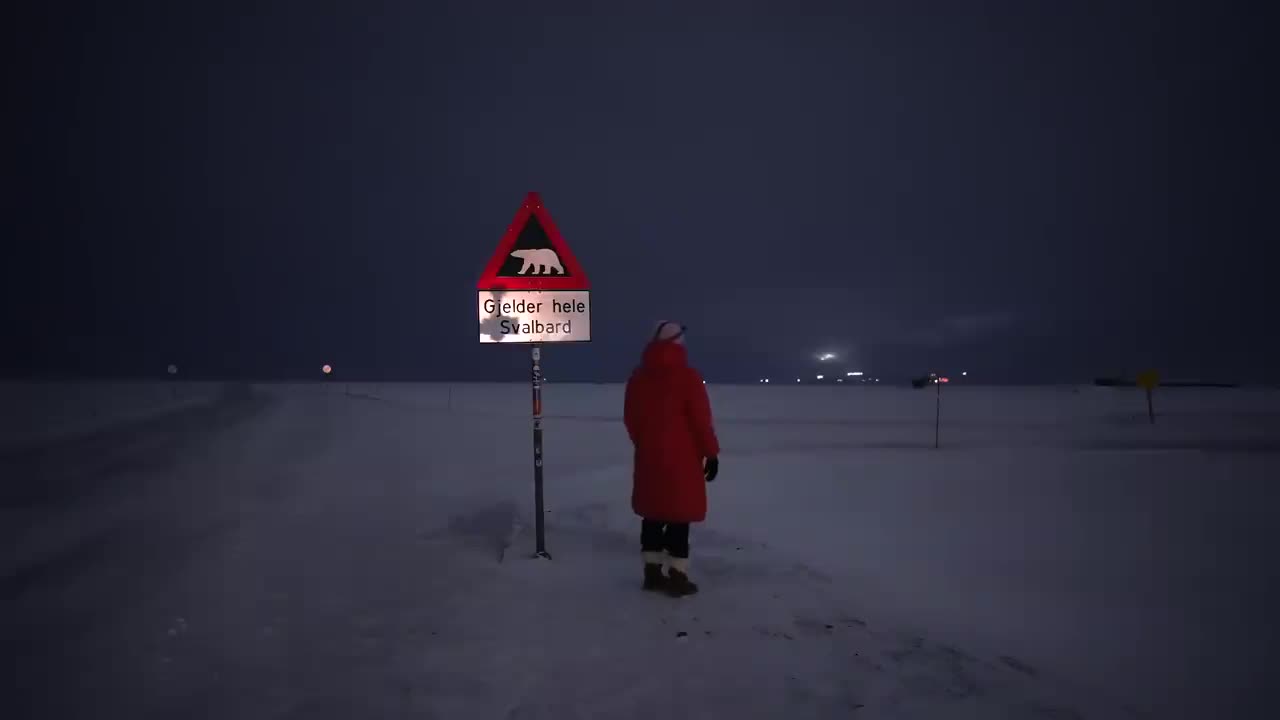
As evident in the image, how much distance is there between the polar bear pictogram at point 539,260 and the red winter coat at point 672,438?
4.15 feet

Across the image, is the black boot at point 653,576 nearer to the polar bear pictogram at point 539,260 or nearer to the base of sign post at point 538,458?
the base of sign post at point 538,458

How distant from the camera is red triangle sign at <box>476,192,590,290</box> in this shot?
209 inches

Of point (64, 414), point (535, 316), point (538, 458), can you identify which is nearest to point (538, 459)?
point (538, 458)

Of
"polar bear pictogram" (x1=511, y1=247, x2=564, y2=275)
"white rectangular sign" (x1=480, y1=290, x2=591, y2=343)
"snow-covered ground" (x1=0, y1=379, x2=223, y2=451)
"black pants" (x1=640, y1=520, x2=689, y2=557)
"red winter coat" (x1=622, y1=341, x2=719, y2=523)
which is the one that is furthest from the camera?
"snow-covered ground" (x1=0, y1=379, x2=223, y2=451)

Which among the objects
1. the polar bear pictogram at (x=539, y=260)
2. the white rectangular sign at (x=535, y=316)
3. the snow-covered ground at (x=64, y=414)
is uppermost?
the polar bear pictogram at (x=539, y=260)

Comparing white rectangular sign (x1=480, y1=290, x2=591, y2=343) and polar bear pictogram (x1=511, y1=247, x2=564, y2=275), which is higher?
A: polar bear pictogram (x1=511, y1=247, x2=564, y2=275)

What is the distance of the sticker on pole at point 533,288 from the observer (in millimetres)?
5273

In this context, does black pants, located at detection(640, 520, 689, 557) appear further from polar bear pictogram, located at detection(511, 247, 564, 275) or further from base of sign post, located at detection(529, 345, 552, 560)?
polar bear pictogram, located at detection(511, 247, 564, 275)

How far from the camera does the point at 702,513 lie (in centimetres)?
467

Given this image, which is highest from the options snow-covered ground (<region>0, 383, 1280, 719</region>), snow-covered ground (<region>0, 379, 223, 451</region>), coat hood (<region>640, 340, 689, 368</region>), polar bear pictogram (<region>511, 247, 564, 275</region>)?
polar bear pictogram (<region>511, 247, 564, 275</region>)

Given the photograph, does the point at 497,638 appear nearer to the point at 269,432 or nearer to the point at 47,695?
the point at 47,695

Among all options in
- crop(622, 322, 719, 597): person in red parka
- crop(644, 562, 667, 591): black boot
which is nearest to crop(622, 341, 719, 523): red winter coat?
crop(622, 322, 719, 597): person in red parka

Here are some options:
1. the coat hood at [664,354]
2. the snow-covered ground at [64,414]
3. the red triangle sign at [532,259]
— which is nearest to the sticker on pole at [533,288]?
the red triangle sign at [532,259]

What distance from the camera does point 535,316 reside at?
5.41 m
